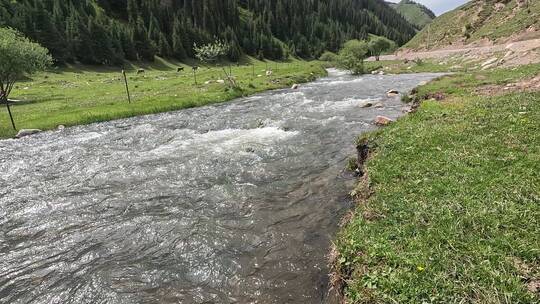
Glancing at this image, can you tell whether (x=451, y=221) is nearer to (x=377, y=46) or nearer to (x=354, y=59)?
(x=354, y=59)

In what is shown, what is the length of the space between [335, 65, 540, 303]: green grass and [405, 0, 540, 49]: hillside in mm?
58751

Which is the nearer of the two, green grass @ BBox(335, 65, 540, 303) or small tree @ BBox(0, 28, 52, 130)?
green grass @ BBox(335, 65, 540, 303)

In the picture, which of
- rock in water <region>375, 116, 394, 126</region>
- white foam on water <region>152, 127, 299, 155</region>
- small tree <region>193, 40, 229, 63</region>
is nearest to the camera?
white foam on water <region>152, 127, 299, 155</region>

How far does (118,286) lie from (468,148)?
→ 12.6m

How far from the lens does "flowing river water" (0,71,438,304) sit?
938 cm

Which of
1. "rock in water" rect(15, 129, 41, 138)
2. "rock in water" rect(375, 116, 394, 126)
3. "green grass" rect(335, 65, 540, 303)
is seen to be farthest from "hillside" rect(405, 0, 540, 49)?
"rock in water" rect(15, 129, 41, 138)

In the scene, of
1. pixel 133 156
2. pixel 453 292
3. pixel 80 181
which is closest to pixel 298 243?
pixel 453 292

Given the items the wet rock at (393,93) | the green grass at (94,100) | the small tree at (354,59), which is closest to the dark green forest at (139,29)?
the green grass at (94,100)

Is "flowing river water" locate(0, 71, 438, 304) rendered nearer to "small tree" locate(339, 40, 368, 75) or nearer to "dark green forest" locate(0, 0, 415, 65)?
"small tree" locate(339, 40, 368, 75)

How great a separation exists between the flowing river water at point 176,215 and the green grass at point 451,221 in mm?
1785

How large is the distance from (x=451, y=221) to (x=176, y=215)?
975cm

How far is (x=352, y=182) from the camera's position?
1527cm

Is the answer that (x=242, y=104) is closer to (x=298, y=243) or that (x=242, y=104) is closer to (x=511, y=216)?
(x=298, y=243)

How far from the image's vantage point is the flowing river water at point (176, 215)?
9.38 m
